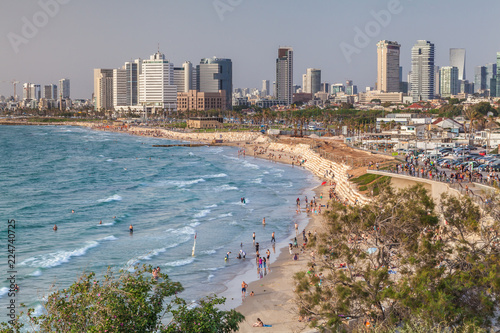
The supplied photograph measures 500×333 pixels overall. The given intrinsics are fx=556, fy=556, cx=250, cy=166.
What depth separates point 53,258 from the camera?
33.2m

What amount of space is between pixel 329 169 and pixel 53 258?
4186 cm

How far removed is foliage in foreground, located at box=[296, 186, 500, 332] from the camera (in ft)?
49.2

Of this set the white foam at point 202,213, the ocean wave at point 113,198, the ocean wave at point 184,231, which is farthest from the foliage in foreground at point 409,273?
the ocean wave at point 113,198

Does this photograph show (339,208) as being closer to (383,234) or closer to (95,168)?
(383,234)

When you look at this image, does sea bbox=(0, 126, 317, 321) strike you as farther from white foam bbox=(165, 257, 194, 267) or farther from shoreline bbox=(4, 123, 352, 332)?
shoreline bbox=(4, 123, 352, 332)

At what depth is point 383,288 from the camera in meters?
16.2

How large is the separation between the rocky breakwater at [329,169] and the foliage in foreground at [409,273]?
1441 cm

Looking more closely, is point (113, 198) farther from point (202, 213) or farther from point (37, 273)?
point (37, 273)

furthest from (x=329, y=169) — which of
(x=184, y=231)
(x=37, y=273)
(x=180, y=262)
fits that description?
(x=37, y=273)

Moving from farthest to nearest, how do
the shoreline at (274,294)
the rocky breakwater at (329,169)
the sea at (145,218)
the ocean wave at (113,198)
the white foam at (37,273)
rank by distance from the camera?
the ocean wave at (113,198), the rocky breakwater at (329,169), the sea at (145,218), the white foam at (37,273), the shoreline at (274,294)

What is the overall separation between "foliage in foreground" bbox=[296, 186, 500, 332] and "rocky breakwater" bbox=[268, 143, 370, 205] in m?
14.4

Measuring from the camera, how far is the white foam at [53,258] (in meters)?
31.7

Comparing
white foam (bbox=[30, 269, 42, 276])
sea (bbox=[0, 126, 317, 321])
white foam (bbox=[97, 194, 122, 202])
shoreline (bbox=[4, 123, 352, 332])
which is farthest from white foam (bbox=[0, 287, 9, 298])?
white foam (bbox=[97, 194, 122, 202])

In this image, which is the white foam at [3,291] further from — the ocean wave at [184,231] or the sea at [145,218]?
the ocean wave at [184,231]
